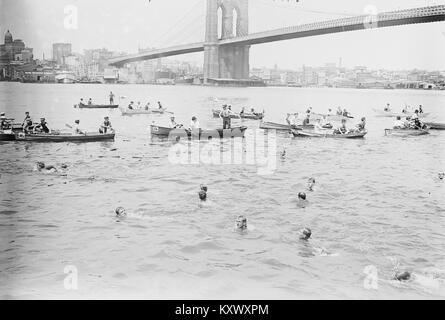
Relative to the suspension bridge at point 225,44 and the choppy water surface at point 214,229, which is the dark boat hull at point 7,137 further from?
the suspension bridge at point 225,44

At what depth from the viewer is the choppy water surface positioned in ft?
24.7

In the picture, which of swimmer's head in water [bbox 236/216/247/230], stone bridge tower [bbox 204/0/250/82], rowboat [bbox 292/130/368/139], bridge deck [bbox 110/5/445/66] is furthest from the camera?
stone bridge tower [bbox 204/0/250/82]

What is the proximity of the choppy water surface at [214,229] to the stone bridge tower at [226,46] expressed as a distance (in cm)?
5744

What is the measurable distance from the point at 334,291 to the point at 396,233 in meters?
3.66

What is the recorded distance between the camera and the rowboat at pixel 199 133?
77.4 feet

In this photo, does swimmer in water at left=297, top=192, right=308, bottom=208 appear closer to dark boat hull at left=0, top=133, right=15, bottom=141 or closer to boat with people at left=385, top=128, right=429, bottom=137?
dark boat hull at left=0, top=133, right=15, bottom=141

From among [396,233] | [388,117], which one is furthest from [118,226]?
[388,117]

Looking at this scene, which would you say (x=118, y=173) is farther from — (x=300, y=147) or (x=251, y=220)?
(x=300, y=147)

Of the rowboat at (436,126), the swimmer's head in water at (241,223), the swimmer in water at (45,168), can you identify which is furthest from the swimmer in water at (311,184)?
the rowboat at (436,126)

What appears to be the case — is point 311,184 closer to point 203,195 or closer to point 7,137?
point 203,195

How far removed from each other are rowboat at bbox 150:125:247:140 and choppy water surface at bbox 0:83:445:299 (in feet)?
16.5

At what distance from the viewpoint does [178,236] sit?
967 centimetres

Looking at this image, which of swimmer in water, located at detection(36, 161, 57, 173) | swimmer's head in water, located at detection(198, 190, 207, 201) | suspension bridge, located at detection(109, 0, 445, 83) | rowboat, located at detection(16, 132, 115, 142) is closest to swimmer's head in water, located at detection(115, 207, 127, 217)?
swimmer's head in water, located at detection(198, 190, 207, 201)

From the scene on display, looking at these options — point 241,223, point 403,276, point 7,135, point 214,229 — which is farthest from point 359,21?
point 403,276
